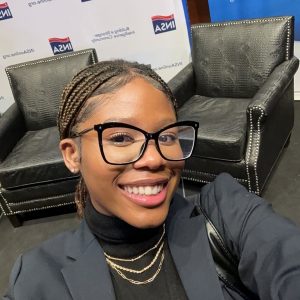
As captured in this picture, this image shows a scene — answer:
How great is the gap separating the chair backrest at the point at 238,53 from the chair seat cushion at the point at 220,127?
12cm

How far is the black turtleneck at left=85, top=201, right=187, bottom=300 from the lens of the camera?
94cm

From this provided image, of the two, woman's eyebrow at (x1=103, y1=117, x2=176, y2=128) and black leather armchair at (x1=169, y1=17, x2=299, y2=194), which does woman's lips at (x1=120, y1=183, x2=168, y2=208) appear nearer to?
woman's eyebrow at (x1=103, y1=117, x2=176, y2=128)

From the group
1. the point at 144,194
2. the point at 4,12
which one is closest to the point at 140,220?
the point at 144,194

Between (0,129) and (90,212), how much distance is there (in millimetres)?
1804

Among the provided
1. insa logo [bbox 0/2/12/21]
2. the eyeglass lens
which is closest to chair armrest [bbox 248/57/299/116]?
the eyeglass lens

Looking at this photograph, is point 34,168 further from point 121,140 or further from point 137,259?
point 121,140

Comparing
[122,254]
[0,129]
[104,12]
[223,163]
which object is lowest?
[223,163]

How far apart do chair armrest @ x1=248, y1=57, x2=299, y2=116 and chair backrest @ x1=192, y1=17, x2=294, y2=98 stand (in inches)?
3.6

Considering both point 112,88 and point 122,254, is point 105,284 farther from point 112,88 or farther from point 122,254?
point 112,88

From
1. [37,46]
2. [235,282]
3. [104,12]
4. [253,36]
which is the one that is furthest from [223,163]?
[37,46]

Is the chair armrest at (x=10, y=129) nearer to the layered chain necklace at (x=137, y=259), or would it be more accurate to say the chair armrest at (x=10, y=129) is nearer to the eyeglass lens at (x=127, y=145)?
the layered chain necklace at (x=137, y=259)

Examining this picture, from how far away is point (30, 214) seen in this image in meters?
2.71

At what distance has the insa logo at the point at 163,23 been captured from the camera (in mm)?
3152

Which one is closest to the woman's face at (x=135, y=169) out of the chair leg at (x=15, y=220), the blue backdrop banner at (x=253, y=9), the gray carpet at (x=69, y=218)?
the gray carpet at (x=69, y=218)
